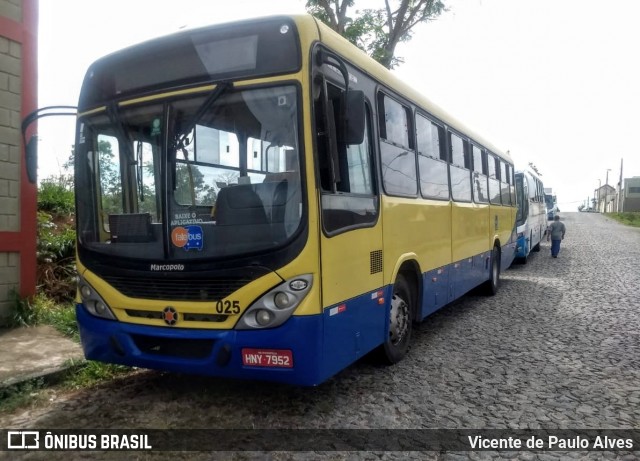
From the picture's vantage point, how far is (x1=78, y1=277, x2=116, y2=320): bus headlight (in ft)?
14.3

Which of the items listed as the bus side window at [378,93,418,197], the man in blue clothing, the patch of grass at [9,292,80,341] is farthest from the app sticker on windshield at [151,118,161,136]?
the man in blue clothing

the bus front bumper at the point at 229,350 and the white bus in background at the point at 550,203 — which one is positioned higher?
the white bus in background at the point at 550,203

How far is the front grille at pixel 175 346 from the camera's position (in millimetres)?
4004

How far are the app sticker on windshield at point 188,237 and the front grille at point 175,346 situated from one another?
711mm

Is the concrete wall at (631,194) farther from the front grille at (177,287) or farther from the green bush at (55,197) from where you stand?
the front grille at (177,287)

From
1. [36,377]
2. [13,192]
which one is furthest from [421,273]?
[13,192]

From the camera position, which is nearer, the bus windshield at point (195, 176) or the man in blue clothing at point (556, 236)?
the bus windshield at point (195, 176)

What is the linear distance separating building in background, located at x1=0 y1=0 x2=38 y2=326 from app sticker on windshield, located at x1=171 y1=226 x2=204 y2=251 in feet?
14.0

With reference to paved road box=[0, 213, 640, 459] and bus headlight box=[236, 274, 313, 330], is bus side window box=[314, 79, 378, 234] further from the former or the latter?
paved road box=[0, 213, 640, 459]

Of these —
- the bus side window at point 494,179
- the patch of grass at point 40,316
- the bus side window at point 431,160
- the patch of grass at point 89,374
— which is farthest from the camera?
the bus side window at point 494,179

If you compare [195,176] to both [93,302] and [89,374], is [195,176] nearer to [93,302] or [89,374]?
[93,302]

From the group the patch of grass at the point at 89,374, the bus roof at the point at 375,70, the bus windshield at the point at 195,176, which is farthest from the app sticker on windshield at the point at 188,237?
the patch of grass at the point at 89,374

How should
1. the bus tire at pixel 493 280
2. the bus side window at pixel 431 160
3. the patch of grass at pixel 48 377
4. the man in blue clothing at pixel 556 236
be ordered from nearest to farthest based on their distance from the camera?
the patch of grass at pixel 48 377, the bus side window at pixel 431 160, the bus tire at pixel 493 280, the man in blue clothing at pixel 556 236

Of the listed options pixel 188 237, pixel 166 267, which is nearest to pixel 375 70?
pixel 188 237
